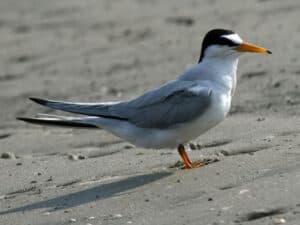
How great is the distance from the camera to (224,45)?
5.92 meters

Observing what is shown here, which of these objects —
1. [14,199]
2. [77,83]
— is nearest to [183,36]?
[77,83]

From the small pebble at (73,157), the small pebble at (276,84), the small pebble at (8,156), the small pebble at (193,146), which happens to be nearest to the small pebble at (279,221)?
the small pebble at (193,146)

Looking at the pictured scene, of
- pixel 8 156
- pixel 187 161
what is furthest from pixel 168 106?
pixel 8 156

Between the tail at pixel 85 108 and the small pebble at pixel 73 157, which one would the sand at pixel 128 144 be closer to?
the small pebble at pixel 73 157

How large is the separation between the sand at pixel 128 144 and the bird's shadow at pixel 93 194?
0.04 feet

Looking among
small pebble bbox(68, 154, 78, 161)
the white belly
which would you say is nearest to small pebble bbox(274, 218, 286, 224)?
the white belly

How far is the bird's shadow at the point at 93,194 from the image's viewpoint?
528 cm

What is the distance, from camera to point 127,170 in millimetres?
5766

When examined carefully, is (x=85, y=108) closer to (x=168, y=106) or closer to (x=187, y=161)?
(x=168, y=106)

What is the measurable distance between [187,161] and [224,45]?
0.81 metres

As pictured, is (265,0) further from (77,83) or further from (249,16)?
(77,83)

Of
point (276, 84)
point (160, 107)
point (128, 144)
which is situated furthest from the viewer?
point (276, 84)

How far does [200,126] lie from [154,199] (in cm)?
76

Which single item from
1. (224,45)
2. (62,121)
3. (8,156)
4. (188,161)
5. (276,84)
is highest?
(224,45)
